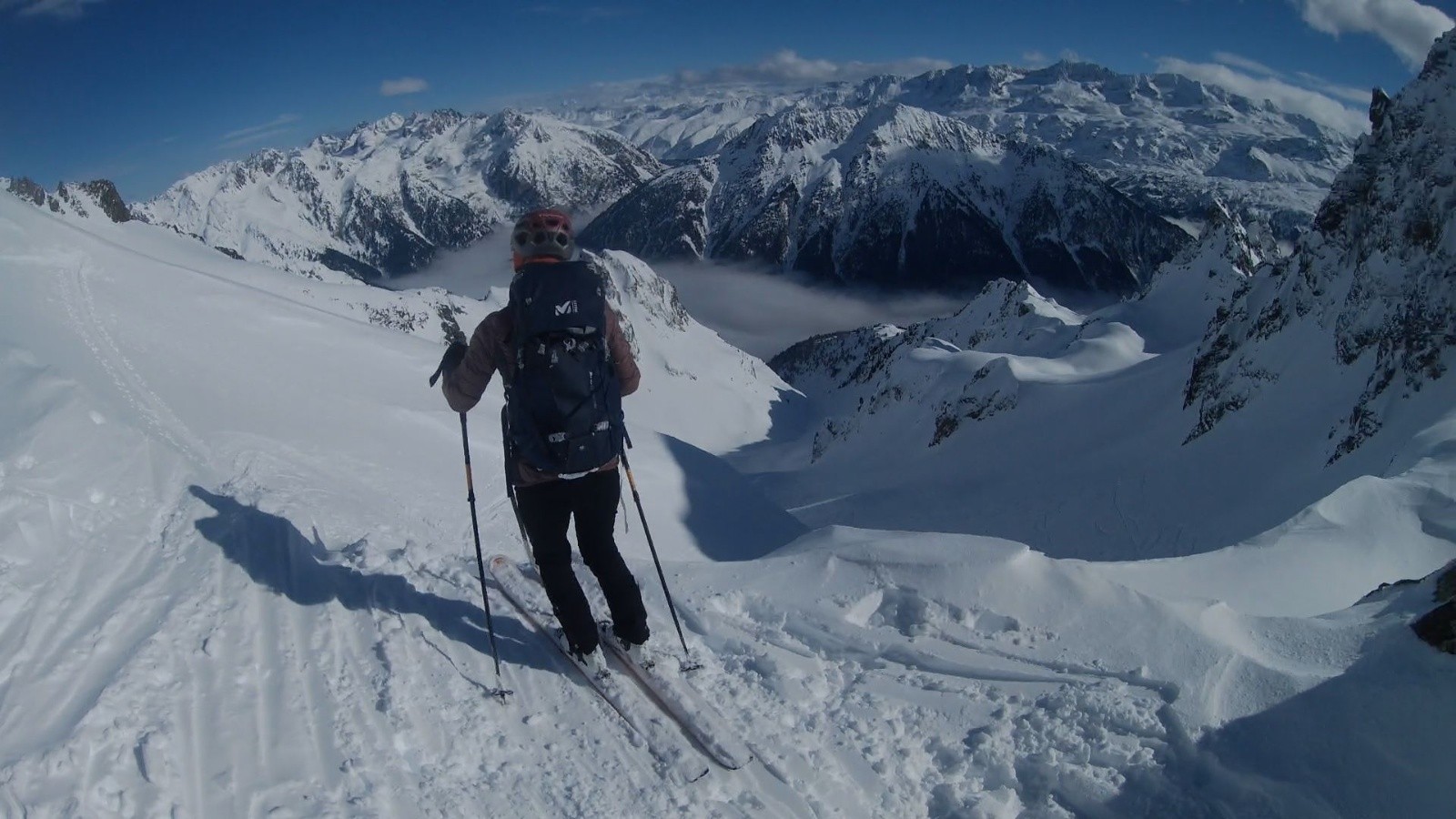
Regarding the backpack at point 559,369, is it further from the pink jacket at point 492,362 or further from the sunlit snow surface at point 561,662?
the sunlit snow surface at point 561,662

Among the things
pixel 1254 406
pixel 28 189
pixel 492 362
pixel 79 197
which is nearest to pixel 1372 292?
pixel 1254 406

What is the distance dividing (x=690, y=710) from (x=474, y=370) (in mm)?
2776

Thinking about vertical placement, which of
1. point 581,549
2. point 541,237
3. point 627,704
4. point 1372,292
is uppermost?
point 541,237

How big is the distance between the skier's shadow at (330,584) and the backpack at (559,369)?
1731 millimetres

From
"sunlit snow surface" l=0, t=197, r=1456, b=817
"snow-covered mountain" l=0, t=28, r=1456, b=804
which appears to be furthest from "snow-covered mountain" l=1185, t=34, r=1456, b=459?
"sunlit snow surface" l=0, t=197, r=1456, b=817

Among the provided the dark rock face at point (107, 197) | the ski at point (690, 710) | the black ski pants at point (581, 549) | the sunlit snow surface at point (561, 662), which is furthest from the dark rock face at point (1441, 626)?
the dark rock face at point (107, 197)

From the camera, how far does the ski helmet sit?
5578 mm

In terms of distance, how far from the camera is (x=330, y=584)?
6805 mm

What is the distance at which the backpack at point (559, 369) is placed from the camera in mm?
5367

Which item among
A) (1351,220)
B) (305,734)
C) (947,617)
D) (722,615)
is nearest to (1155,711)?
(947,617)

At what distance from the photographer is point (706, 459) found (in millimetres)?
25328

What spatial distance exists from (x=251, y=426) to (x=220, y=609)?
5.50 m

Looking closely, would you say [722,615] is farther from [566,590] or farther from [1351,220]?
[1351,220]

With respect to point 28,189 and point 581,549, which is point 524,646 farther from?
point 28,189
